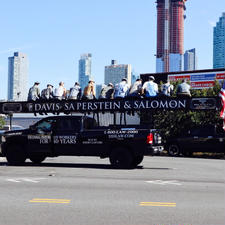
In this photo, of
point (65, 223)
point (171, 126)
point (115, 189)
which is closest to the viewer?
point (65, 223)

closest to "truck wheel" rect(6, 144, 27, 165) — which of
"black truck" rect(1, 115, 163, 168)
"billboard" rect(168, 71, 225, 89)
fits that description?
"black truck" rect(1, 115, 163, 168)

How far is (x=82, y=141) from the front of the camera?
16781 millimetres

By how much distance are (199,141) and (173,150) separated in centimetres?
211

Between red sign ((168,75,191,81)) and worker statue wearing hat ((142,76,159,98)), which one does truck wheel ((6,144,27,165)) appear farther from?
red sign ((168,75,191,81))

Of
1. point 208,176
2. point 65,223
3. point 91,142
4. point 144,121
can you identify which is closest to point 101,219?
point 65,223

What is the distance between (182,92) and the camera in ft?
55.7

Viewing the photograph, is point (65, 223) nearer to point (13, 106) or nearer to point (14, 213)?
point (14, 213)

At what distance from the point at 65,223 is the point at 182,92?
11.0 meters

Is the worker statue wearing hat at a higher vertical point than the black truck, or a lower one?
higher

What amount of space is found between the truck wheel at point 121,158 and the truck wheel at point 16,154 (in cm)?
→ 378

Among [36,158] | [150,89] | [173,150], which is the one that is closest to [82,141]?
[36,158]

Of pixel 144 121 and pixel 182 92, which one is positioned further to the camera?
pixel 144 121

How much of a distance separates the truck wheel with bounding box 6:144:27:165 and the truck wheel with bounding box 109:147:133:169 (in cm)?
378

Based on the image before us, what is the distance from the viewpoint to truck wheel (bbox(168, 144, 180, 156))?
25.7 metres
